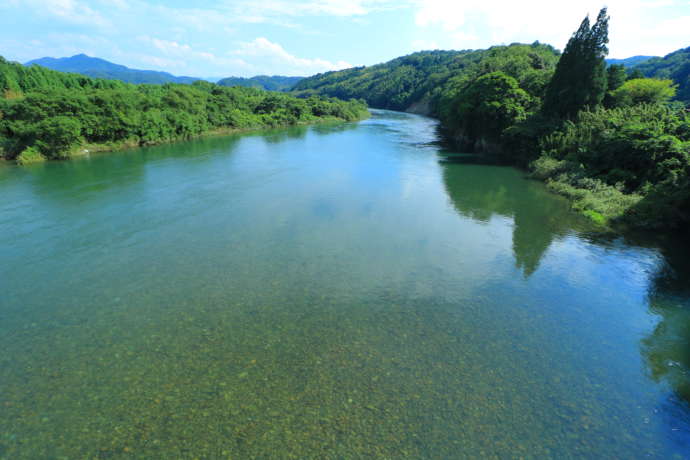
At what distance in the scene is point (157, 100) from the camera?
169ft

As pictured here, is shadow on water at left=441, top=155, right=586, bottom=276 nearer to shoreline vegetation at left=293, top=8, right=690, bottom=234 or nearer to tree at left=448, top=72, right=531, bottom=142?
shoreline vegetation at left=293, top=8, right=690, bottom=234

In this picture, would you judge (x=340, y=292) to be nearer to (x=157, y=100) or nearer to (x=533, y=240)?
(x=533, y=240)

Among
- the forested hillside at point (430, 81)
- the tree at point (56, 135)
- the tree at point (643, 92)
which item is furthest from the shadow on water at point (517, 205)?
the tree at point (56, 135)

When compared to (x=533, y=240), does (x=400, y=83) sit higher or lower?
higher

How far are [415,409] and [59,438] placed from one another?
7424mm

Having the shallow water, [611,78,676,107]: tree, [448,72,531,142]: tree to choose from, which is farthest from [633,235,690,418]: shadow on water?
[448,72,531,142]: tree

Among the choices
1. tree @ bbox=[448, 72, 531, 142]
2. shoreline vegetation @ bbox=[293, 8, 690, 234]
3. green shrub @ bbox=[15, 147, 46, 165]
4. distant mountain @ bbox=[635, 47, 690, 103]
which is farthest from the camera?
distant mountain @ bbox=[635, 47, 690, 103]

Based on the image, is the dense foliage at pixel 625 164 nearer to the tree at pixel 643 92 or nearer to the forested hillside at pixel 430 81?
the tree at pixel 643 92

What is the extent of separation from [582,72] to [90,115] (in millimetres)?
53094

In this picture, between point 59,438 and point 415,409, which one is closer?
point 59,438

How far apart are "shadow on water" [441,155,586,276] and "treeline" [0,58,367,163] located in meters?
40.1

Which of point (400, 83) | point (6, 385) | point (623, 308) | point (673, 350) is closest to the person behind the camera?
point (6, 385)

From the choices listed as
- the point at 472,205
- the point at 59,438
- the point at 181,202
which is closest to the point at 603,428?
the point at 59,438

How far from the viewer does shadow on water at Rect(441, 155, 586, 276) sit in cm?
1681
